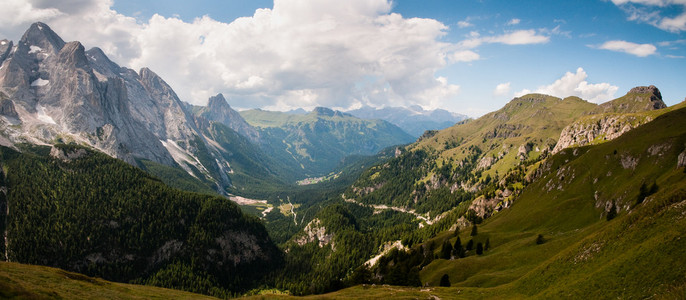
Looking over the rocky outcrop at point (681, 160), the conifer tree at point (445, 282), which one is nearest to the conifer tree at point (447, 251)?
the conifer tree at point (445, 282)

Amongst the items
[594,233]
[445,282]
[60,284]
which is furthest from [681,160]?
[60,284]

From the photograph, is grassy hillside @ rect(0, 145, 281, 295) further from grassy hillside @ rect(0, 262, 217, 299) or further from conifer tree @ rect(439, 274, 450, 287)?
conifer tree @ rect(439, 274, 450, 287)

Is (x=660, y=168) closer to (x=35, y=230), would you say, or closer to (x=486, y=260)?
(x=486, y=260)

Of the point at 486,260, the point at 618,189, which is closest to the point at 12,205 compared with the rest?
the point at 486,260

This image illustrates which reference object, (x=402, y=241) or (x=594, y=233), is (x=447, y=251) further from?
(x=402, y=241)

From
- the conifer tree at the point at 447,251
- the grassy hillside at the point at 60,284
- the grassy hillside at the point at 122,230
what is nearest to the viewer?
the grassy hillside at the point at 60,284

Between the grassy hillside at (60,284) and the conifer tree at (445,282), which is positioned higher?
the grassy hillside at (60,284)

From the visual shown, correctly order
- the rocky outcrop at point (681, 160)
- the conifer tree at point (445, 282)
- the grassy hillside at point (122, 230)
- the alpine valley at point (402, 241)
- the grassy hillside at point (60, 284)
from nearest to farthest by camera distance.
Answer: the alpine valley at point (402, 241), the grassy hillside at point (60, 284), the conifer tree at point (445, 282), the rocky outcrop at point (681, 160), the grassy hillside at point (122, 230)

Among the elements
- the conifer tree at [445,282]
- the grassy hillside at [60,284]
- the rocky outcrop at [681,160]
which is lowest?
the conifer tree at [445,282]

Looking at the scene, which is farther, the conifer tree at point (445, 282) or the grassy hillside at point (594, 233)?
the conifer tree at point (445, 282)

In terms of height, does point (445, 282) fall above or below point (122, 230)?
below

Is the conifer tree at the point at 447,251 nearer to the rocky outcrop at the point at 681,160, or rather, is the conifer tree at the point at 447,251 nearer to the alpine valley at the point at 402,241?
the alpine valley at the point at 402,241

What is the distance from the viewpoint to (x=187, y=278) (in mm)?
156250

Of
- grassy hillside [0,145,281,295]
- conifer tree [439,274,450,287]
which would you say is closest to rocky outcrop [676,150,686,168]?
conifer tree [439,274,450,287]
